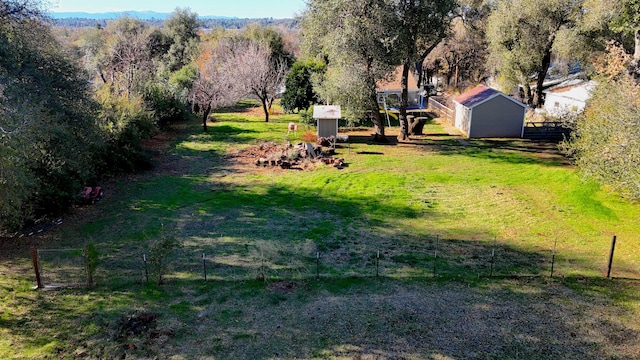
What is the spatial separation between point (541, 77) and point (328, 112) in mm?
20875

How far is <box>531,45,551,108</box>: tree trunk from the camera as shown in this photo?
35219mm

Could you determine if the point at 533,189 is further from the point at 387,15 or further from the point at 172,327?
the point at 172,327

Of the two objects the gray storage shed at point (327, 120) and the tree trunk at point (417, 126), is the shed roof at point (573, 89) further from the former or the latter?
the gray storage shed at point (327, 120)

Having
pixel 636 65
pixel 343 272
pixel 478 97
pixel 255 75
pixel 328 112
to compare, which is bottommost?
pixel 343 272

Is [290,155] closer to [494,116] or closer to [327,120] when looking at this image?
[327,120]

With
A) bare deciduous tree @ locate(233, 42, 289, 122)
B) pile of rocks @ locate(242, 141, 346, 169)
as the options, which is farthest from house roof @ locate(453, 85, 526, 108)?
bare deciduous tree @ locate(233, 42, 289, 122)

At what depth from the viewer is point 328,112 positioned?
27.1 meters

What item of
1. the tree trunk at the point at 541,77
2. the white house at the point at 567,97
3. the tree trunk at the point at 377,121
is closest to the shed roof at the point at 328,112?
the tree trunk at the point at 377,121

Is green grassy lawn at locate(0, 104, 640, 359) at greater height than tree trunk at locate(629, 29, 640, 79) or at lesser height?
lesser

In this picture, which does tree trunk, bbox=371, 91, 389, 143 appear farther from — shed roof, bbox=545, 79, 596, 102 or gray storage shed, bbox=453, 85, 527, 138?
shed roof, bbox=545, 79, 596, 102

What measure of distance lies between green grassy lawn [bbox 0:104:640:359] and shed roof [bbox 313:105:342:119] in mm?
6602

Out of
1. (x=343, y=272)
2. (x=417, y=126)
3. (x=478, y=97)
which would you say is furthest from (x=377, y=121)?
(x=343, y=272)

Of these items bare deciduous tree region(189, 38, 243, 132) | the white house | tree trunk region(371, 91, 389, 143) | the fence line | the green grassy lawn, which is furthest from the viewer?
the white house

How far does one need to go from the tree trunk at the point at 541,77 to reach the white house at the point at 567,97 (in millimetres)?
848
